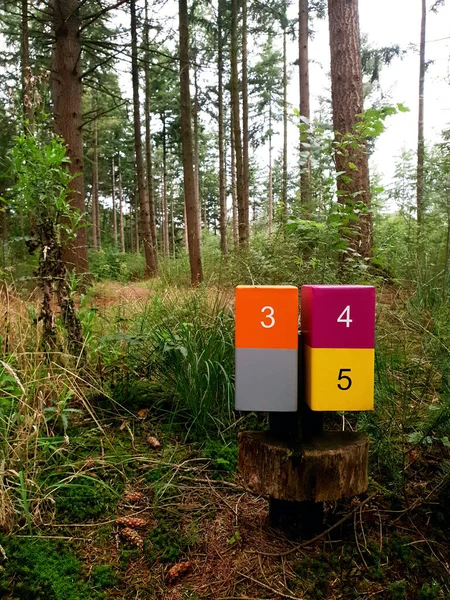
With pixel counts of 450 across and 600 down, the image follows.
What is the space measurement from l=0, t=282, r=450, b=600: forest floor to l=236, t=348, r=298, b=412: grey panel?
0.51 meters

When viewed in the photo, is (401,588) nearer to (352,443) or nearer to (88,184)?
(352,443)

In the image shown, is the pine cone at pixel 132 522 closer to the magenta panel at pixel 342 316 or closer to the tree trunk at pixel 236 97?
the magenta panel at pixel 342 316

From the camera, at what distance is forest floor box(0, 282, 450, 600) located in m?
1.19

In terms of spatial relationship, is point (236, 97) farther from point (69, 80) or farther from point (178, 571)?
point (178, 571)

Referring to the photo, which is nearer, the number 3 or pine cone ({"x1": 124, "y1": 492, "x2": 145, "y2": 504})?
the number 3

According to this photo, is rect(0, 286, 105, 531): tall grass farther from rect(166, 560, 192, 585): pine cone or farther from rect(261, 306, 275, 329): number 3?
rect(261, 306, 275, 329): number 3

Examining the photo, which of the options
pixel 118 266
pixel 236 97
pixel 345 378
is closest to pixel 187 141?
pixel 236 97

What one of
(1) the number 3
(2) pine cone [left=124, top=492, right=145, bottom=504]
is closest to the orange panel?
(1) the number 3

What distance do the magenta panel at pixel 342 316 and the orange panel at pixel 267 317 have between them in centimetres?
7

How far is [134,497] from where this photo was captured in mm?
1580

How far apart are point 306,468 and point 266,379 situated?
12.6 inches

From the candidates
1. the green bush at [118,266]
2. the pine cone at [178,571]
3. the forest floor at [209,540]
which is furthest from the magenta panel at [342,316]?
the green bush at [118,266]

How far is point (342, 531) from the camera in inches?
55.0

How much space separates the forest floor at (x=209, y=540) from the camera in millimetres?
1189
